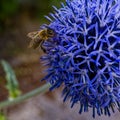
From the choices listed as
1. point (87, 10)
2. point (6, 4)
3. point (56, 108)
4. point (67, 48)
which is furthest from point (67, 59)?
point (6, 4)

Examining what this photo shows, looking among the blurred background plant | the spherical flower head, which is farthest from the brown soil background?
the spherical flower head

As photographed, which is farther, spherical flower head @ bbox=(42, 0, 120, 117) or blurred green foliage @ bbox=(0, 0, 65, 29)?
blurred green foliage @ bbox=(0, 0, 65, 29)

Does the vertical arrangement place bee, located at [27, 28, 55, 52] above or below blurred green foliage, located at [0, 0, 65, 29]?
below

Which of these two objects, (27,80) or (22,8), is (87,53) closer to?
(27,80)

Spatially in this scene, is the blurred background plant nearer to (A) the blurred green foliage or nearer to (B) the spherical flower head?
(A) the blurred green foliage

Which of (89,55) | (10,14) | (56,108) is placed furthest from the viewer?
(10,14)

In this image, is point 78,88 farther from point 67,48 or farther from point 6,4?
point 6,4

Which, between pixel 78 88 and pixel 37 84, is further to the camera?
pixel 37 84

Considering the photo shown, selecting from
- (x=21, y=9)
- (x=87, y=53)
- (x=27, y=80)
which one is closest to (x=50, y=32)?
(x=87, y=53)
